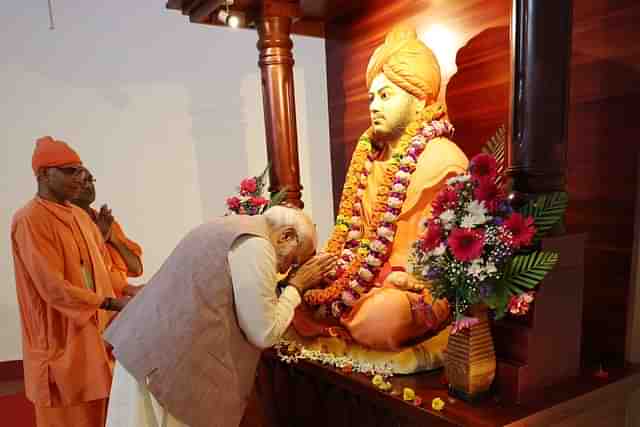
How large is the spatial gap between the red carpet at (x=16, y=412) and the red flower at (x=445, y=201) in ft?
10.1

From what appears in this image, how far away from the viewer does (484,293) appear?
4.40 ft

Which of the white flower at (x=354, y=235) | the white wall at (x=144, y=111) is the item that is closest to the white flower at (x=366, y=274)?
the white flower at (x=354, y=235)

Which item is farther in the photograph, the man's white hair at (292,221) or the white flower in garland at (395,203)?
the white flower in garland at (395,203)

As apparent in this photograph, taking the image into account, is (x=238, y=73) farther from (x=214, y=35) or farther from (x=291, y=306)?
(x=291, y=306)

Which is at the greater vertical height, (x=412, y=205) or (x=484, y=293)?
(x=412, y=205)

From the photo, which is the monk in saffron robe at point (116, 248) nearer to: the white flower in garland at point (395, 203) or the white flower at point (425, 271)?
the white flower in garland at point (395, 203)

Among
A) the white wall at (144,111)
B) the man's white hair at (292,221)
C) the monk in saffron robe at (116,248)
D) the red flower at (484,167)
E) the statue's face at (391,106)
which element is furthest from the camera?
the white wall at (144,111)

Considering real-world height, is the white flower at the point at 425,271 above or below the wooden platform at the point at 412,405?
above

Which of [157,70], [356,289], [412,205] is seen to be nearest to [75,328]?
[356,289]

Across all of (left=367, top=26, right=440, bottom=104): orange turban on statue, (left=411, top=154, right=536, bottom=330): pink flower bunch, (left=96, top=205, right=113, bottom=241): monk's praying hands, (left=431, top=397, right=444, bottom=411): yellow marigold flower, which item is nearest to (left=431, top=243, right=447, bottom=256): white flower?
(left=411, top=154, right=536, bottom=330): pink flower bunch

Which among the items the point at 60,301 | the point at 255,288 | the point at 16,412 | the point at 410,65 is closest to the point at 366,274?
the point at 255,288

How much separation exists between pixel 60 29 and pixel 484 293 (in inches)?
154

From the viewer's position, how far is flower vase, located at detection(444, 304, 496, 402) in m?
1.41

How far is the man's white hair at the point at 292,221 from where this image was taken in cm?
161
